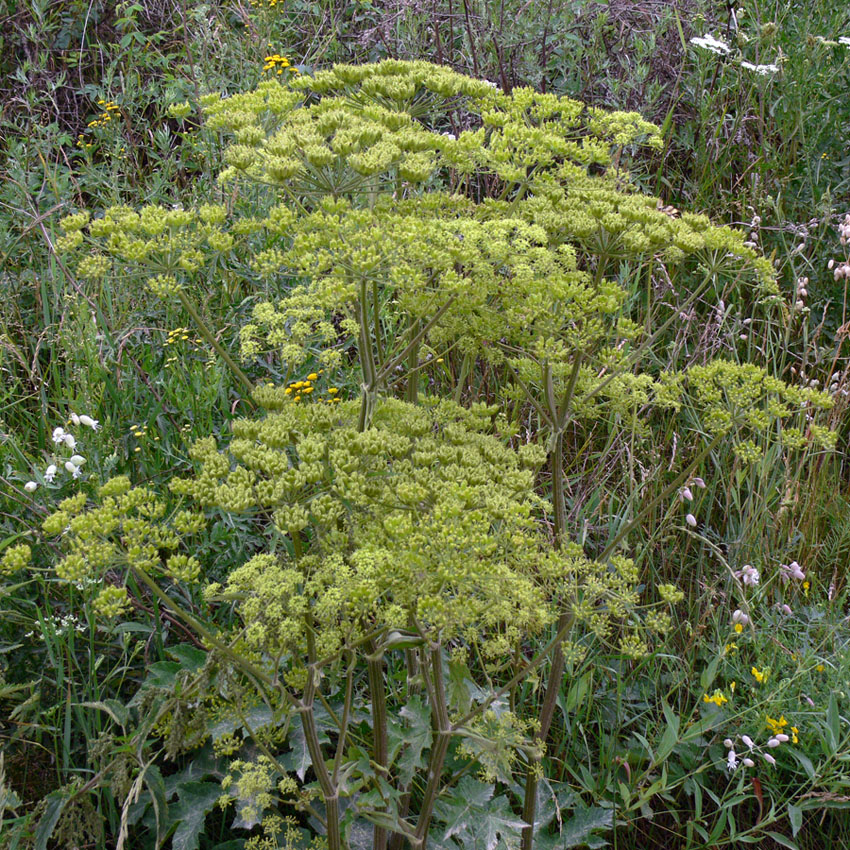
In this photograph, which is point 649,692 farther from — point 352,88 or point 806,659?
point 352,88

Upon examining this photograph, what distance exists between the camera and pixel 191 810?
8.26ft

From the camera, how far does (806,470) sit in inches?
162

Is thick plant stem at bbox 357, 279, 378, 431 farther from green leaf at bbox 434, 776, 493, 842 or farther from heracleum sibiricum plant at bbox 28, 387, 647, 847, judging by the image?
green leaf at bbox 434, 776, 493, 842

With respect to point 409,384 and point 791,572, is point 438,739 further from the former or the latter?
point 791,572

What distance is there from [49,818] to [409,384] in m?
1.64

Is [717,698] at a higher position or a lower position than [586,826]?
higher

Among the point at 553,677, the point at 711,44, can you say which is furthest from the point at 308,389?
the point at 711,44

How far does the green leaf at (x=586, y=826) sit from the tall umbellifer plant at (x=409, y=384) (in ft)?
0.70

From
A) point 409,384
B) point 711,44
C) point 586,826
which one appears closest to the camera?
point 409,384

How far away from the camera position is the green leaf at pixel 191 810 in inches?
96.8

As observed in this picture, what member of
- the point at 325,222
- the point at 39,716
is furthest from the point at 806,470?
the point at 39,716

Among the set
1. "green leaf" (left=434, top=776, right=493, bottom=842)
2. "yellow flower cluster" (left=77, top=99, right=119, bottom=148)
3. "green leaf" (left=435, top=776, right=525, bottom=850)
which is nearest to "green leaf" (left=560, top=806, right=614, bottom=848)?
"green leaf" (left=435, top=776, right=525, bottom=850)

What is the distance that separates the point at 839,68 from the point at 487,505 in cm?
459

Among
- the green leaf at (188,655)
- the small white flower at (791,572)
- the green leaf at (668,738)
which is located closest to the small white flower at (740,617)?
the small white flower at (791,572)
